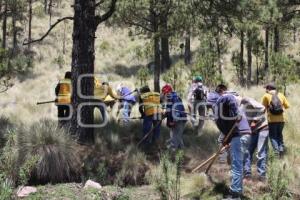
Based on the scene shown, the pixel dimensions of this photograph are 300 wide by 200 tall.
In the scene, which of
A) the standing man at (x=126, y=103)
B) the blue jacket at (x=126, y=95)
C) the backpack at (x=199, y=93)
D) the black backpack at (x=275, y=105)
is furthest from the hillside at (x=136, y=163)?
the black backpack at (x=275, y=105)

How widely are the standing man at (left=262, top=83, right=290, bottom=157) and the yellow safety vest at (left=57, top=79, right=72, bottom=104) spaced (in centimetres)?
413

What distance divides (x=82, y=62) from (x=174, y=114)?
210 cm

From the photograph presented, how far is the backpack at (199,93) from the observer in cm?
1235

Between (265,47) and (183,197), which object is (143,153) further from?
(265,47)

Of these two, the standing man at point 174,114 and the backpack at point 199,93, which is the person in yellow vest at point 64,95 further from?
the backpack at point 199,93

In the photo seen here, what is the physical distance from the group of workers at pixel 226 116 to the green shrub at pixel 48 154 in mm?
1870

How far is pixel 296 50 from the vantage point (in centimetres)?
3434

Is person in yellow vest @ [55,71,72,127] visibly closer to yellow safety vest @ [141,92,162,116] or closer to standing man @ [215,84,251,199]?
yellow safety vest @ [141,92,162,116]

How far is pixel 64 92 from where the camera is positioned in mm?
11180

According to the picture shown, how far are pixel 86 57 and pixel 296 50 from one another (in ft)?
88.1

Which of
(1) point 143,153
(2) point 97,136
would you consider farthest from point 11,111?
(1) point 143,153

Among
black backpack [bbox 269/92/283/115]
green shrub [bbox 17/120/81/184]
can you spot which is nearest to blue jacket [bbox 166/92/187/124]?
black backpack [bbox 269/92/283/115]

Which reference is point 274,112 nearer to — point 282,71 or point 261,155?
point 261,155

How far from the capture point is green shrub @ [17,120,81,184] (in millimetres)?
8742
